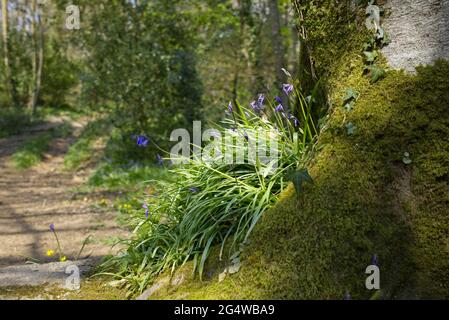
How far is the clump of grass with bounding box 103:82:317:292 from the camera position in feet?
9.07

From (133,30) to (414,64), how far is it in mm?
8403

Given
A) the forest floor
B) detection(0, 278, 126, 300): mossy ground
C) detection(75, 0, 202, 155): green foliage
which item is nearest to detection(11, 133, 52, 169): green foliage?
the forest floor

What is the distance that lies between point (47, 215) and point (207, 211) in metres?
4.22

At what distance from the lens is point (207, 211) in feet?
9.53

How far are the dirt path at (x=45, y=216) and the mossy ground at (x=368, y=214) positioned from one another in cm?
232

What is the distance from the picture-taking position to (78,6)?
11227 millimetres

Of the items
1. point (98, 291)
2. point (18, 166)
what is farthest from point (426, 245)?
point (18, 166)

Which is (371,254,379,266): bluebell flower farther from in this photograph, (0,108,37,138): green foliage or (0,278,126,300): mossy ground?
(0,108,37,138): green foliage

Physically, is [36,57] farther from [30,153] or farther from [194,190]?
[194,190]

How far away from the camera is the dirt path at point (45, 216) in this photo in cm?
471

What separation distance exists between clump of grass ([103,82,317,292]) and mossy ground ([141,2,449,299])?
0.21m

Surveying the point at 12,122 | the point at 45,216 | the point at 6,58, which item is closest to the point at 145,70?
the point at 45,216

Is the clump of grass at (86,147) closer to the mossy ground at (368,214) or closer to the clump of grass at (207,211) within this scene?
the clump of grass at (207,211)
